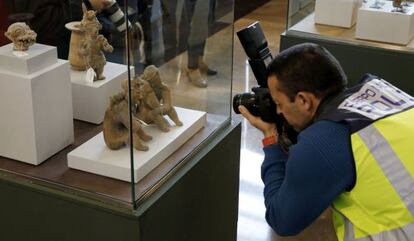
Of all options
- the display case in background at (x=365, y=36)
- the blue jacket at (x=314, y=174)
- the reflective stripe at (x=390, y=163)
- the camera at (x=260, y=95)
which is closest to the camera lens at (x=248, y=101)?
the camera at (x=260, y=95)

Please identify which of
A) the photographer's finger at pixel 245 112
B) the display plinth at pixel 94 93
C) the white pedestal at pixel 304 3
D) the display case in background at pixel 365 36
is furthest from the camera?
the white pedestal at pixel 304 3

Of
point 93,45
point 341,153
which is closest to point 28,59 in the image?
point 93,45

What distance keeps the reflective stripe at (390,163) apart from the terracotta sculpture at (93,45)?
82 centimetres

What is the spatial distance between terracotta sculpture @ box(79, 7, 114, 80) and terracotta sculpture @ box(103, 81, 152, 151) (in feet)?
0.87

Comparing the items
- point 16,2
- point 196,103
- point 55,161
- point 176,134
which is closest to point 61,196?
point 55,161

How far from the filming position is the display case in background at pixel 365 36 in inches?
125

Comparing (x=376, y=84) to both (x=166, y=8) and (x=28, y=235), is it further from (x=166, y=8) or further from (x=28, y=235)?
(x=28, y=235)

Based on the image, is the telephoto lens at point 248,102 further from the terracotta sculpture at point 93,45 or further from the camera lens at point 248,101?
the terracotta sculpture at point 93,45

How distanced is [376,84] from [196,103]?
59 cm

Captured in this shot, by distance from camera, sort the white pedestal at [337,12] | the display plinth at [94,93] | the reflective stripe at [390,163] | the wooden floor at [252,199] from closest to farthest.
Answer: the reflective stripe at [390,163], the display plinth at [94,93], the wooden floor at [252,199], the white pedestal at [337,12]

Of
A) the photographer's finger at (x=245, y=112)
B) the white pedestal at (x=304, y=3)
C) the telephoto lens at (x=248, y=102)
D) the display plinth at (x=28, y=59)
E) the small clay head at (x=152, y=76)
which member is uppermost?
the display plinth at (x=28, y=59)

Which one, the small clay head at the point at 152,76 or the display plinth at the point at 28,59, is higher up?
the display plinth at the point at 28,59

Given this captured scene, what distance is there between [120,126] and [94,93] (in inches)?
10.1

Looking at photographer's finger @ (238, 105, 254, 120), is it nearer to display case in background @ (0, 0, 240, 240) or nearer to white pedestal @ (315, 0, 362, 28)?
display case in background @ (0, 0, 240, 240)
